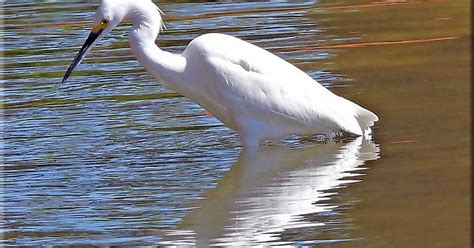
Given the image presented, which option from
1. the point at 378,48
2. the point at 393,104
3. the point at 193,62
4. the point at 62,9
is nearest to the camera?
the point at 193,62

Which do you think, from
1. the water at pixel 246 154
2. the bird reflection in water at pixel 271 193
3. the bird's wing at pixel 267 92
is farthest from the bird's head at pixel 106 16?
the bird reflection in water at pixel 271 193

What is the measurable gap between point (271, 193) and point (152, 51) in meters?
1.54

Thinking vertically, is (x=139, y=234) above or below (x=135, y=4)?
below

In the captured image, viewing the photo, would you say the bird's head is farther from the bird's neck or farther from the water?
the water

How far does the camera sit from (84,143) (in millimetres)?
8305

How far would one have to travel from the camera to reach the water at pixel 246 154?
6.29 metres

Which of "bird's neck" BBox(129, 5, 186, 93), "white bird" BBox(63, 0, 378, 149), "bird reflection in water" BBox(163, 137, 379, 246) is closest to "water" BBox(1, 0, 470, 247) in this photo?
"bird reflection in water" BBox(163, 137, 379, 246)

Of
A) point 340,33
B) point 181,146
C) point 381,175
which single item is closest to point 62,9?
point 340,33

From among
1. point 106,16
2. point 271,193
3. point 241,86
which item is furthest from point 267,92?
point 271,193

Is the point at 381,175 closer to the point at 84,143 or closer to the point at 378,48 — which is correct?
the point at 84,143

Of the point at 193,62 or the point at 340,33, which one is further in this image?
the point at 340,33

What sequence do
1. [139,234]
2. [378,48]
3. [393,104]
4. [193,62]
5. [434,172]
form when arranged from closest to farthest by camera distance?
1. [139,234]
2. [434,172]
3. [193,62]
4. [393,104]
5. [378,48]

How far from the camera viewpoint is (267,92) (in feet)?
26.4

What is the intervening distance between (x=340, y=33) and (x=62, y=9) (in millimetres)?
4238
